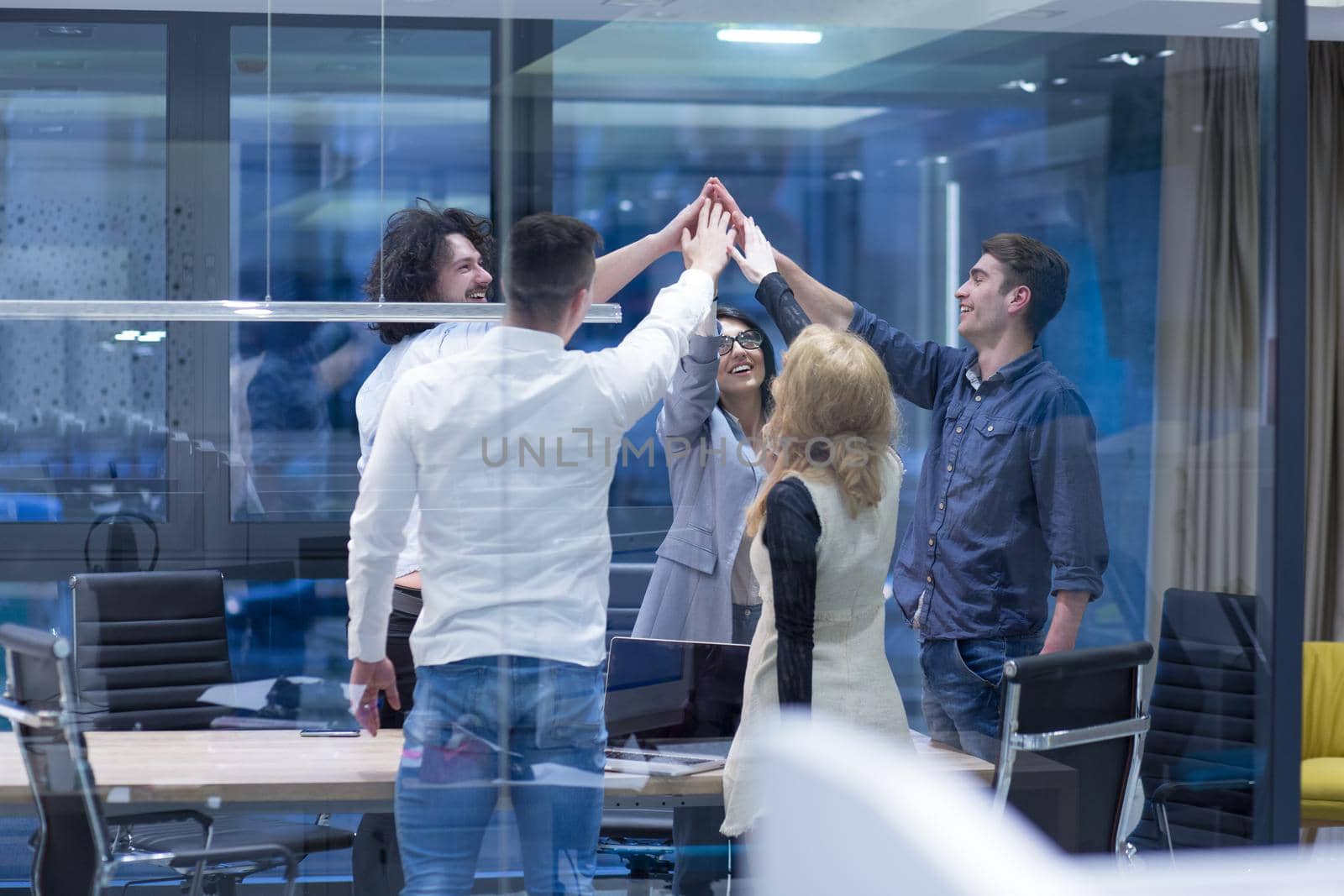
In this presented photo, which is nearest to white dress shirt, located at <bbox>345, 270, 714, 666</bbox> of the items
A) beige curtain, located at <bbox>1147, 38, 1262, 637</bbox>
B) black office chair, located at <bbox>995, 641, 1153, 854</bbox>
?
black office chair, located at <bbox>995, 641, 1153, 854</bbox>

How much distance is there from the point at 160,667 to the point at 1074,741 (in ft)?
6.11

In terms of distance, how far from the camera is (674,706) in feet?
9.41

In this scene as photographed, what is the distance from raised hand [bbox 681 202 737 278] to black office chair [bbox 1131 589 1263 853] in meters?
1.33

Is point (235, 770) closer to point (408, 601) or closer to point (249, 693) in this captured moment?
point (249, 693)

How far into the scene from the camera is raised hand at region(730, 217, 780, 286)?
2.96m

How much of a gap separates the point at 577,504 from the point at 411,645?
1.44 ft

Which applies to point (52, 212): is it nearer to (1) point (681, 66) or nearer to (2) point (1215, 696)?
(1) point (681, 66)

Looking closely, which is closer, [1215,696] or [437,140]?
[437,140]

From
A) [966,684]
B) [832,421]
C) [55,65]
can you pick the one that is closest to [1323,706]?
[966,684]

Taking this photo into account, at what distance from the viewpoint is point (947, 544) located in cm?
304

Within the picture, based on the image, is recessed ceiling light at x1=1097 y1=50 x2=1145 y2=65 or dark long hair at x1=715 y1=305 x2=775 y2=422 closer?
dark long hair at x1=715 y1=305 x2=775 y2=422

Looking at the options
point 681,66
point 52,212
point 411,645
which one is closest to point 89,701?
point 411,645

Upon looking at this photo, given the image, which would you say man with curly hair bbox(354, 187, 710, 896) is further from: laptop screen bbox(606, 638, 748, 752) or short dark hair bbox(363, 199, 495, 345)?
laptop screen bbox(606, 638, 748, 752)

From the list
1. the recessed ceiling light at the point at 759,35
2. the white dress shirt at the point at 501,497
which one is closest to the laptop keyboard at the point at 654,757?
the white dress shirt at the point at 501,497
